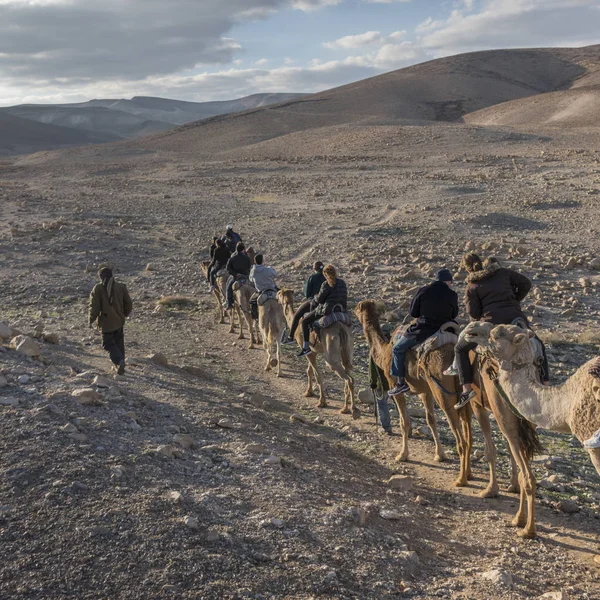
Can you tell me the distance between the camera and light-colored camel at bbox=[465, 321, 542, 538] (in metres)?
6.64

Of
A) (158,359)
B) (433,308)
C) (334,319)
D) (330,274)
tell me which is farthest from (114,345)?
(433,308)

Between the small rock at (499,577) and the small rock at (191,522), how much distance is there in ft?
8.06

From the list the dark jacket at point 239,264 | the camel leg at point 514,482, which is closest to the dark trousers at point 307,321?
the dark jacket at point 239,264

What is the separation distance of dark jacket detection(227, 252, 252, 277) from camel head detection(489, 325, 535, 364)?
9.04m

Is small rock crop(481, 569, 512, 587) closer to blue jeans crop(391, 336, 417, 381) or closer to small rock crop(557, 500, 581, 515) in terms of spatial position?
small rock crop(557, 500, 581, 515)

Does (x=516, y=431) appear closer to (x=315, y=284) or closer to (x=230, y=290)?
(x=315, y=284)

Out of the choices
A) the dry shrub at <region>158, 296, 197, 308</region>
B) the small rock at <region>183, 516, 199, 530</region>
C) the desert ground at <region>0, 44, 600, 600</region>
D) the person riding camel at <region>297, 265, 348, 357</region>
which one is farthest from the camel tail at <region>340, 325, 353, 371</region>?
the dry shrub at <region>158, 296, 197, 308</region>

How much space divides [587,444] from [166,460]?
4099mm

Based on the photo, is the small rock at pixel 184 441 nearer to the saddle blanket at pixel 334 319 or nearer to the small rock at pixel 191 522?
the small rock at pixel 191 522

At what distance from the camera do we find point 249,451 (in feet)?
25.3

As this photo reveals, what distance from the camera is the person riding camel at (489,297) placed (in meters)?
7.52

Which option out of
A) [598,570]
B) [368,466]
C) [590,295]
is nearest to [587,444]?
[598,570]

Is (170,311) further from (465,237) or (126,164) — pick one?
(126,164)

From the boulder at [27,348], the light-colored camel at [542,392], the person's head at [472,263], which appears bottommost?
the boulder at [27,348]
